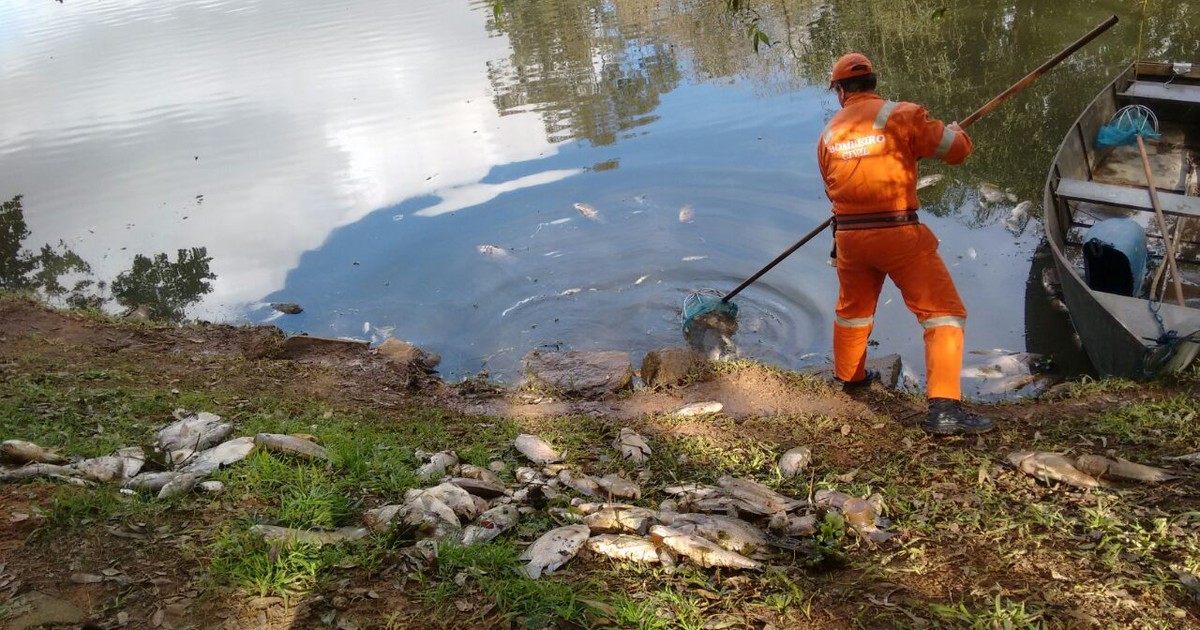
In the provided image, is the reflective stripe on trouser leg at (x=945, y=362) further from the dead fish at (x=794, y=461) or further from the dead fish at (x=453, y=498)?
the dead fish at (x=453, y=498)

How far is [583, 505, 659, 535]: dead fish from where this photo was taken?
2.94 metres

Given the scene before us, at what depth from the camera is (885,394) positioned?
16.8 feet

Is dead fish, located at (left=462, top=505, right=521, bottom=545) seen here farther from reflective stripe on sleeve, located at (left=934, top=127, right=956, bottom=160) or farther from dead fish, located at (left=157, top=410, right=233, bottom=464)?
reflective stripe on sleeve, located at (left=934, top=127, right=956, bottom=160)

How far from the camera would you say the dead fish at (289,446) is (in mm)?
3484

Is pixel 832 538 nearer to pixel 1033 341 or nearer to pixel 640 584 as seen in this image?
pixel 640 584

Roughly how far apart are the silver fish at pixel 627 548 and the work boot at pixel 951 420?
2276mm

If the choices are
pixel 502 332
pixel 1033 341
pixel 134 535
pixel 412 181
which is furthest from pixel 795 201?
pixel 134 535

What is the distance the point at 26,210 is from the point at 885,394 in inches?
437

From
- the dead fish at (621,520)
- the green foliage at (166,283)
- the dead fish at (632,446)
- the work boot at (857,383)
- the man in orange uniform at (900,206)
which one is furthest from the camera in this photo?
the green foliage at (166,283)

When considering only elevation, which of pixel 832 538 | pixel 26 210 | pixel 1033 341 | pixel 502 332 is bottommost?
pixel 1033 341

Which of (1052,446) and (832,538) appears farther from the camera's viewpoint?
(1052,446)

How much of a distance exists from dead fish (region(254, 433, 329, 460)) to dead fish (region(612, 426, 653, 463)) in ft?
4.90

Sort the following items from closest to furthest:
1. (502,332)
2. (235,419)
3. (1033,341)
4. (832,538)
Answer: (832,538) < (235,419) < (1033,341) < (502,332)

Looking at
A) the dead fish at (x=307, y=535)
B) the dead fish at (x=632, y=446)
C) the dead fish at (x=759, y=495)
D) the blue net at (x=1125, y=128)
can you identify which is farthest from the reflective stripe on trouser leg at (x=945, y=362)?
the blue net at (x=1125, y=128)
